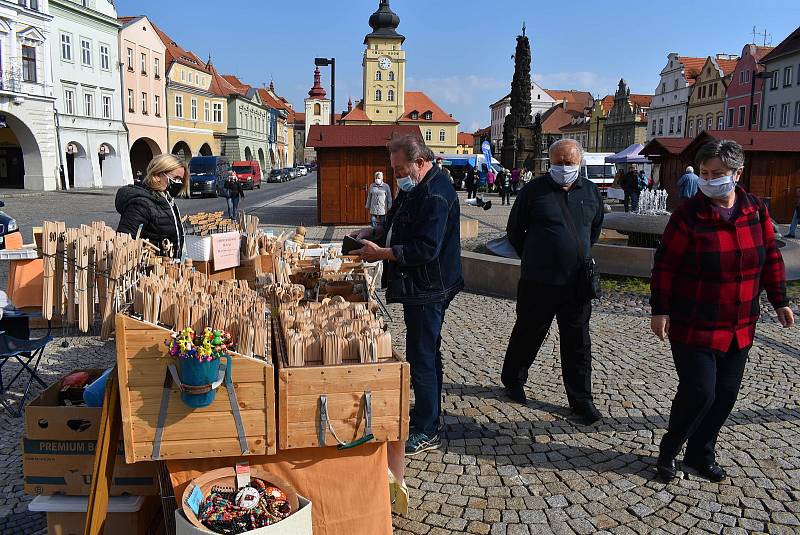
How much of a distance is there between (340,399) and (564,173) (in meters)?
2.39

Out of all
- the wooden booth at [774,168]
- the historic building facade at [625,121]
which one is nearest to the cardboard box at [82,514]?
the wooden booth at [774,168]

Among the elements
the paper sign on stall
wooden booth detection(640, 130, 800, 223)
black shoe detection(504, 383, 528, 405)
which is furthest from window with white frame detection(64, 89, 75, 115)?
black shoe detection(504, 383, 528, 405)

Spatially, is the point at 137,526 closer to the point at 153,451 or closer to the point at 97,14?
the point at 153,451

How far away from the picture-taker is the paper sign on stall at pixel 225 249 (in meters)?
6.25

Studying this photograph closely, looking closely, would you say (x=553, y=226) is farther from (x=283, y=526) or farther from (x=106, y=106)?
(x=106, y=106)

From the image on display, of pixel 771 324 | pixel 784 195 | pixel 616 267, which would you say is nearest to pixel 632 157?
pixel 784 195

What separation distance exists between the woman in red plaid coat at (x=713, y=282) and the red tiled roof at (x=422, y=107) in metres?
97.6

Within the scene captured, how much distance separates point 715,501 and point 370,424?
2070mm

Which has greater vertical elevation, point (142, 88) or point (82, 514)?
point (142, 88)

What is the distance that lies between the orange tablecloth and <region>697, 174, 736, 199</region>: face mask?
2170mm

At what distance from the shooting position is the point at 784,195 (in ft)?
72.5

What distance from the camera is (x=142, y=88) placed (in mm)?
50562

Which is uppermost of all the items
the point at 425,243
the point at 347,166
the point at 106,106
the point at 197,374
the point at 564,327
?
the point at 106,106

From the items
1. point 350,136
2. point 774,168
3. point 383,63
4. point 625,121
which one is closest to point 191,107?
point 383,63
